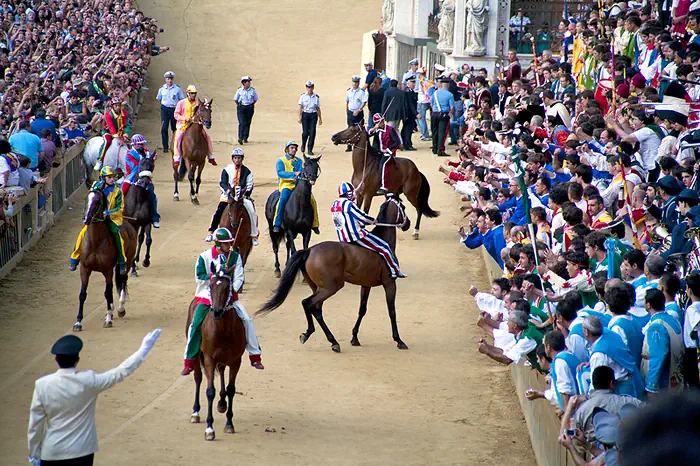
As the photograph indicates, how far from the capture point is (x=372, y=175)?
61.9 ft

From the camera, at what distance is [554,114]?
1590cm

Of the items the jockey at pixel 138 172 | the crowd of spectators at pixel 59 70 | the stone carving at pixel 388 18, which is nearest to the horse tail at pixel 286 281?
the jockey at pixel 138 172

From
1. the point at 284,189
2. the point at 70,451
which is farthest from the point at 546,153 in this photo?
the point at 70,451

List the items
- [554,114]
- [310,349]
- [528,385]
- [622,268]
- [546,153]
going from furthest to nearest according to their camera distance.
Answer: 1. [554,114]
2. [546,153]
3. [310,349]
4. [528,385]
5. [622,268]

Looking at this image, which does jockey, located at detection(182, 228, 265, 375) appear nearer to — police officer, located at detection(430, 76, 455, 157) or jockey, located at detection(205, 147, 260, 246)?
jockey, located at detection(205, 147, 260, 246)

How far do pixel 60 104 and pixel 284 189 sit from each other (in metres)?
7.41

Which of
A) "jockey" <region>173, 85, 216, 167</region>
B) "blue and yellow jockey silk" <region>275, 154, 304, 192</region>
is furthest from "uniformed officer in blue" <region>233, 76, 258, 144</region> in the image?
"blue and yellow jockey silk" <region>275, 154, 304, 192</region>

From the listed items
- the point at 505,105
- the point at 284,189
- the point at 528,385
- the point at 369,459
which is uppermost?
the point at 505,105

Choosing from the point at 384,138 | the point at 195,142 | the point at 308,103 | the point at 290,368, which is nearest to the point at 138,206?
the point at 290,368

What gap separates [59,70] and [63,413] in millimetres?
21124

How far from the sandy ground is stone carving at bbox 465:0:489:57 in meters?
8.54

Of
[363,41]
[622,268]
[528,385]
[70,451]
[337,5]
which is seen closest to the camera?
[70,451]

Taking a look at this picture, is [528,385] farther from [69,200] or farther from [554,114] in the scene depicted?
[69,200]

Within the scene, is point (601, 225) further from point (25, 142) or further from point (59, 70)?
point (59, 70)
